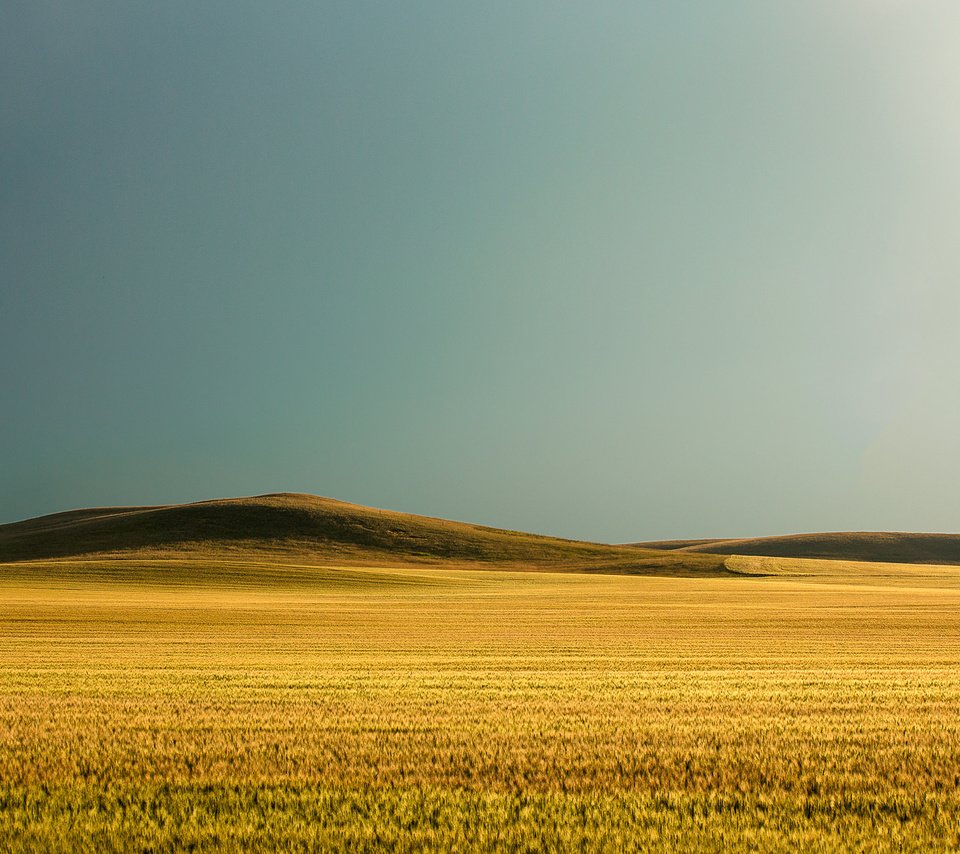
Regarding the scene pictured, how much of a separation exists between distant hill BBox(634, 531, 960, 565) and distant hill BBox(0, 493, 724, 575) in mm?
68757

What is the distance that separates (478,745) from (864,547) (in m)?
190

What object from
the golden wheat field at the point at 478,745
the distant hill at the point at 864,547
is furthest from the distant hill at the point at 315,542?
the golden wheat field at the point at 478,745

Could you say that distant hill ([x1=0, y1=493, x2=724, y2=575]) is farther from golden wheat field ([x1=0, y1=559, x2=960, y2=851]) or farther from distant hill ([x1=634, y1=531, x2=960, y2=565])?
golden wheat field ([x1=0, y1=559, x2=960, y2=851])

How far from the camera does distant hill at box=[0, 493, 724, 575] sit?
91.7 m

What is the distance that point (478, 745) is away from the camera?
8438mm

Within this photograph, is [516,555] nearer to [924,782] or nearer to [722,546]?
[924,782]

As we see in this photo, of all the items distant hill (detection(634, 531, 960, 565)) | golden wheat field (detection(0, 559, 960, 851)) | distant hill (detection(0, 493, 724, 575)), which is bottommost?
distant hill (detection(634, 531, 960, 565))

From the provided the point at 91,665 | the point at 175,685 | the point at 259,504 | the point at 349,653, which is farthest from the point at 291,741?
the point at 259,504

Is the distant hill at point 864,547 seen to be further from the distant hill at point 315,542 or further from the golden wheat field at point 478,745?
the golden wheat field at point 478,745

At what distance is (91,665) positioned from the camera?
17.3 m

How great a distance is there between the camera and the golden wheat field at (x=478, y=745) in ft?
18.9

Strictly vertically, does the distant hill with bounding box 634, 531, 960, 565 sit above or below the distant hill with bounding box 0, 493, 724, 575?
below

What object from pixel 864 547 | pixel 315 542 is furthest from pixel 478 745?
pixel 864 547

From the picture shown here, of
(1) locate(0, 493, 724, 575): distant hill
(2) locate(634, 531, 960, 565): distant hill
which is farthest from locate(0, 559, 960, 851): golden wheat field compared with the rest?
(2) locate(634, 531, 960, 565): distant hill
